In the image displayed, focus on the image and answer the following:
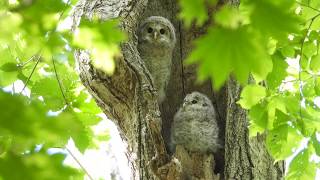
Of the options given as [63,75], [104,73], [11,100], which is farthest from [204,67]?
[63,75]

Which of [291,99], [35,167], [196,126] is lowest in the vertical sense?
[35,167]

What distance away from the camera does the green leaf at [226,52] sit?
1235 mm

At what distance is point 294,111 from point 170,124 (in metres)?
1.10

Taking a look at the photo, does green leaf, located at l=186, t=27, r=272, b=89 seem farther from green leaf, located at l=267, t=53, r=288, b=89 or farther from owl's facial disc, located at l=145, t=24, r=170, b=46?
owl's facial disc, located at l=145, t=24, r=170, b=46

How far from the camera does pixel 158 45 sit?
392 cm

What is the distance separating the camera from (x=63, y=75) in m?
3.21

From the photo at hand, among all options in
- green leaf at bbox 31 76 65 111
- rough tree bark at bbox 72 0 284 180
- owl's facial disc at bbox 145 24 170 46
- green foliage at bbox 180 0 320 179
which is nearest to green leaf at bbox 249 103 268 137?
green foliage at bbox 180 0 320 179

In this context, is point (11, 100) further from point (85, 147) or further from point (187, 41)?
point (187, 41)

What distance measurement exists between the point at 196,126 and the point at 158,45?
69 cm

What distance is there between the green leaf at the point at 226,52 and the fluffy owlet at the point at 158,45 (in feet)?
7.78

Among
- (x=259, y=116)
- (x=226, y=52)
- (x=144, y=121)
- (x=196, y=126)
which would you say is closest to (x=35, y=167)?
(x=226, y=52)

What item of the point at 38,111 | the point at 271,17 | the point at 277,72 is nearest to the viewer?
the point at 271,17

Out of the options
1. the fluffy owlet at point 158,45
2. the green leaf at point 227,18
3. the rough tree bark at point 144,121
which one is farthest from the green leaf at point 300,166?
the green leaf at point 227,18

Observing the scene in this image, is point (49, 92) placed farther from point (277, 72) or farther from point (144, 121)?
point (277, 72)
